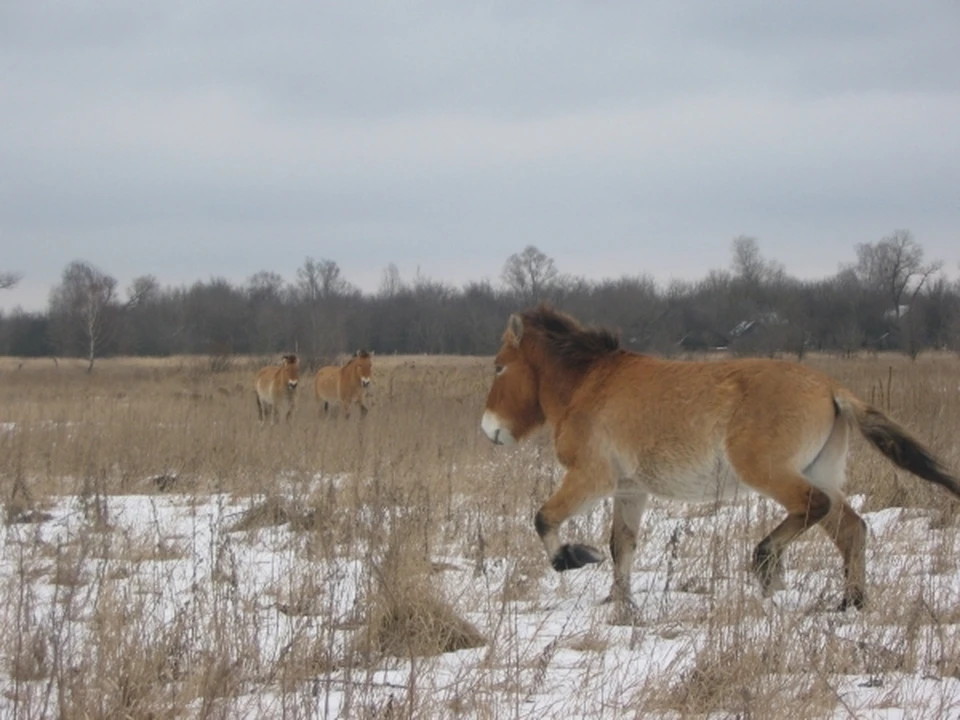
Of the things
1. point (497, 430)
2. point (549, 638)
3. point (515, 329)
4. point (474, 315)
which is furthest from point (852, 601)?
point (474, 315)

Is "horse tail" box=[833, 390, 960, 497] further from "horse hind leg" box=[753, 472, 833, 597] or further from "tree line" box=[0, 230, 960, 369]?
"tree line" box=[0, 230, 960, 369]

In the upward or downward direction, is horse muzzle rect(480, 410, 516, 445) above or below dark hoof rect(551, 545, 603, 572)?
above

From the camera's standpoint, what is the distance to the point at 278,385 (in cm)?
2586

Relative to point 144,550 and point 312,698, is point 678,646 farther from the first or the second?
point 144,550

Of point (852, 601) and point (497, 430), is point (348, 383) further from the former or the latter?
point (852, 601)

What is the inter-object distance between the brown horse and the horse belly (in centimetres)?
1899

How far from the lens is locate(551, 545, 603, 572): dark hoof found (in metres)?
6.24

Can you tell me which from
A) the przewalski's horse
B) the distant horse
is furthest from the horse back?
the distant horse

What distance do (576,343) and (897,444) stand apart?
2.30m

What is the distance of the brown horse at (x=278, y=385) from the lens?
→ 2539 centimetres

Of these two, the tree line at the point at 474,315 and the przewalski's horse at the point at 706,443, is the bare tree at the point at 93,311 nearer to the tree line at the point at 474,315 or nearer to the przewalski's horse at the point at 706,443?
the tree line at the point at 474,315

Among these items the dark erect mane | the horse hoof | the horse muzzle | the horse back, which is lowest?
the horse hoof

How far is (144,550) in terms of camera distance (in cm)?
717

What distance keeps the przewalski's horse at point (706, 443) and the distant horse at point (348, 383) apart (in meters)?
16.5
